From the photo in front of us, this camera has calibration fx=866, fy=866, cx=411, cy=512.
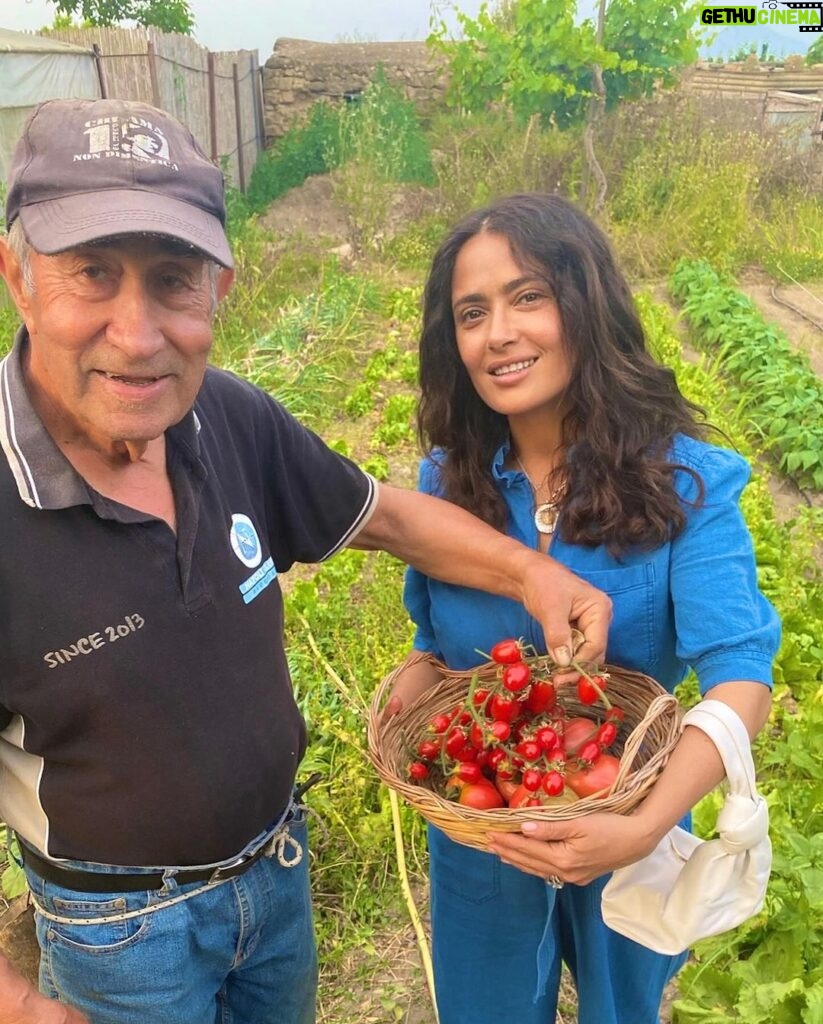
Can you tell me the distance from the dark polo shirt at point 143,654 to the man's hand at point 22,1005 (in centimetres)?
27

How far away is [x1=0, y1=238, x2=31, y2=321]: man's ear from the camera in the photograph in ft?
4.61

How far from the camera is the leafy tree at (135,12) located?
1642cm

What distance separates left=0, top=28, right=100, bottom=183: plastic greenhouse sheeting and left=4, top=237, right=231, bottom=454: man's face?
6.56m

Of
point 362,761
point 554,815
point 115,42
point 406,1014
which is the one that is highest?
point 115,42

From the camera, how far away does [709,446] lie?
5.82 ft

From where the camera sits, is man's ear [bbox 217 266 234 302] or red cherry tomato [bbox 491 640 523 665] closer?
man's ear [bbox 217 266 234 302]

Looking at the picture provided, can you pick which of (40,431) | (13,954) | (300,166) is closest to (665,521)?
(40,431)

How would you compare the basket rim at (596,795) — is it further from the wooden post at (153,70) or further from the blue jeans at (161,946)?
the wooden post at (153,70)

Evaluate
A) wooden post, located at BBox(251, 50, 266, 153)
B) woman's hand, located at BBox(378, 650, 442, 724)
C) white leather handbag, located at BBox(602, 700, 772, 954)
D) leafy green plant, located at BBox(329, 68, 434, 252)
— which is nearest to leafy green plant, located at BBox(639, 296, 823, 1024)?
white leather handbag, located at BBox(602, 700, 772, 954)

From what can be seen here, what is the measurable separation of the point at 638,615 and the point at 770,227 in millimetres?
10516

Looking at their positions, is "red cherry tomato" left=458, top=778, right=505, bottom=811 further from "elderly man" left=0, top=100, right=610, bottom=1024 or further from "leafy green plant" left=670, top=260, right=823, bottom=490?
"leafy green plant" left=670, top=260, right=823, bottom=490

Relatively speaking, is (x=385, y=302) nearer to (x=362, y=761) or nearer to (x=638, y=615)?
(x=362, y=761)

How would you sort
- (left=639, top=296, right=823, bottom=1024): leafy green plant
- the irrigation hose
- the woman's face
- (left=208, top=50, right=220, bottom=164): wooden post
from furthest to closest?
(left=208, top=50, right=220, bottom=164): wooden post, the irrigation hose, (left=639, top=296, right=823, bottom=1024): leafy green plant, the woman's face

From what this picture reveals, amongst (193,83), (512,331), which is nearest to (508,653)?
→ (512,331)
